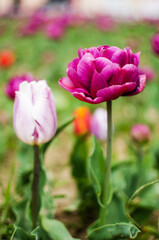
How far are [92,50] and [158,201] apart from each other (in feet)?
1.91

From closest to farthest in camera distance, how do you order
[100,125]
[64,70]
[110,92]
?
[110,92] → [100,125] → [64,70]

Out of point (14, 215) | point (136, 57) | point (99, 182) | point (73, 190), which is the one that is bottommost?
point (73, 190)

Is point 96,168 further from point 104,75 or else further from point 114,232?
point 104,75

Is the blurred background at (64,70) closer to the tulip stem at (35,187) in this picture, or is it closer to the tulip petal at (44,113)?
the tulip stem at (35,187)

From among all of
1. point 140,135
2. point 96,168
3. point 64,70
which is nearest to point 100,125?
point 140,135

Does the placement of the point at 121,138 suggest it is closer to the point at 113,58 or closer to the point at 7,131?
the point at 7,131

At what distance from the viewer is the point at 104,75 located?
0.60m

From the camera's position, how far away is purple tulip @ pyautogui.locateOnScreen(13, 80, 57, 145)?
68 centimetres

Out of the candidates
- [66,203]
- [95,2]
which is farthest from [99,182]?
[95,2]

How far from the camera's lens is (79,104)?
2.27 metres

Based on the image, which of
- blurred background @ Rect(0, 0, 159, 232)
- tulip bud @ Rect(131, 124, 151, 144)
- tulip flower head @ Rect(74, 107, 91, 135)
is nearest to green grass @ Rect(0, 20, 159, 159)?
blurred background @ Rect(0, 0, 159, 232)

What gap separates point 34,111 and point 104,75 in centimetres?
18

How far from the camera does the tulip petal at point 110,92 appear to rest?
59 centimetres

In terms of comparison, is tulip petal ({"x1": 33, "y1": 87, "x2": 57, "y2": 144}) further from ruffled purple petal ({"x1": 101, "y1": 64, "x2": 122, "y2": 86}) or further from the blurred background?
the blurred background
